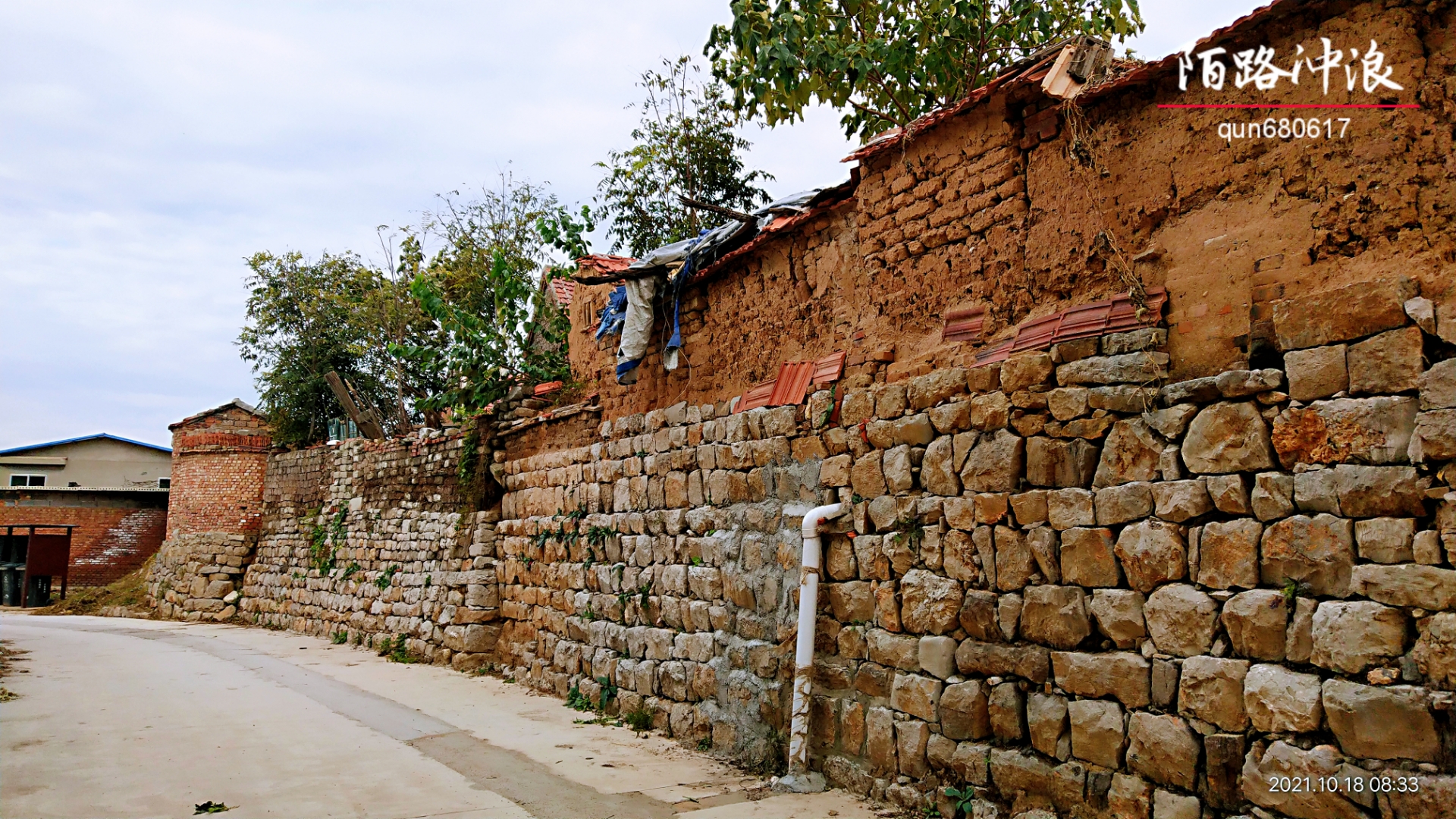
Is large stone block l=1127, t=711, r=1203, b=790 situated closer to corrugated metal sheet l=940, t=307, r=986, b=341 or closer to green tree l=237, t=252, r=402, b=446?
corrugated metal sheet l=940, t=307, r=986, b=341

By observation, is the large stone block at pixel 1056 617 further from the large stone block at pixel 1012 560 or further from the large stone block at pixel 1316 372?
the large stone block at pixel 1316 372

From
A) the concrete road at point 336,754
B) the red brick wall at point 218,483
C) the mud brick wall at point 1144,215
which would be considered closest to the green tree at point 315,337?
the red brick wall at point 218,483

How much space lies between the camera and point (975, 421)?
4977 mm

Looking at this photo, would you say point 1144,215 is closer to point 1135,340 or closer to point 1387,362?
point 1135,340

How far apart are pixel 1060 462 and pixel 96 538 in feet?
88.3

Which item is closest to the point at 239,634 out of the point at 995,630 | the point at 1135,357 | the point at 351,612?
the point at 351,612

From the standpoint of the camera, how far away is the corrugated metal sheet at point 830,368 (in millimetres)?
6137

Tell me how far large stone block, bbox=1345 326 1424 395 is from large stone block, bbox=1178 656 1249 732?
1.12 m

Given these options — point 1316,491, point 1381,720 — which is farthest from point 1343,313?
point 1381,720

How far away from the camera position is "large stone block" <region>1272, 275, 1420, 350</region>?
3.38m

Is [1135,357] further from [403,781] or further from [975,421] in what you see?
[403,781]

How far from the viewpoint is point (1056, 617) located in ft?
14.5

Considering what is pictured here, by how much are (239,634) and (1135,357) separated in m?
15.5

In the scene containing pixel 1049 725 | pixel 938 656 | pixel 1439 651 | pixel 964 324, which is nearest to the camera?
pixel 1439 651
